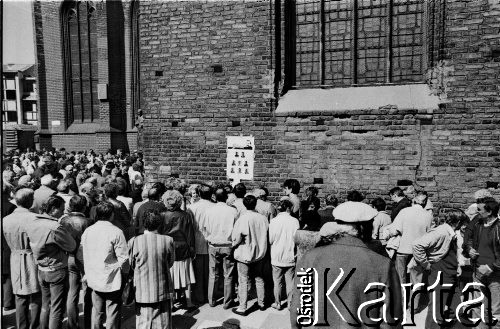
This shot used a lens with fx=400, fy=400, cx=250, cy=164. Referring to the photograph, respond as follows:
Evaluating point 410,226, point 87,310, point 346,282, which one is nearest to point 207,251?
point 87,310

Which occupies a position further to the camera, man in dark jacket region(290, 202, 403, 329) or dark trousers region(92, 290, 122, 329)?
dark trousers region(92, 290, 122, 329)

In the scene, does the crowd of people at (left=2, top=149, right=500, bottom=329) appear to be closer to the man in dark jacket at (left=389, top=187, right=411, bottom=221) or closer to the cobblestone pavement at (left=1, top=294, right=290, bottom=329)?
the man in dark jacket at (left=389, top=187, right=411, bottom=221)

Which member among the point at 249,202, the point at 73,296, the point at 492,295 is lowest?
the point at 73,296

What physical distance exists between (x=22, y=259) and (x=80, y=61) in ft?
66.2

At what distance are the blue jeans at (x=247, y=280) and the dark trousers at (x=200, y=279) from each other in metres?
0.73

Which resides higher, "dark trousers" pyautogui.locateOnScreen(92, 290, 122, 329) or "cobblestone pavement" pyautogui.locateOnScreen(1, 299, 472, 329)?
"dark trousers" pyautogui.locateOnScreen(92, 290, 122, 329)

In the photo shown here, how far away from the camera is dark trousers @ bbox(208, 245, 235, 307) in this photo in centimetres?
554

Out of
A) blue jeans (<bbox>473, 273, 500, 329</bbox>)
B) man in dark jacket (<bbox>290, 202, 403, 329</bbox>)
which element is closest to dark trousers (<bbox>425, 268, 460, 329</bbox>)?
blue jeans (<bbox>473, 273, 500, 329</bbox>)

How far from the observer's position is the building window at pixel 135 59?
2192 cm

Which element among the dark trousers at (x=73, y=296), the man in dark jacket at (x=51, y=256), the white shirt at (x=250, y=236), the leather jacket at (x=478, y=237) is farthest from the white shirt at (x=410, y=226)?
the man in dark jacket at (x=51, y=256)

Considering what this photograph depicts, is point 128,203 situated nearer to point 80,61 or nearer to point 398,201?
point 398,201

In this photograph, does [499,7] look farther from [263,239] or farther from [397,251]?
[263,239]

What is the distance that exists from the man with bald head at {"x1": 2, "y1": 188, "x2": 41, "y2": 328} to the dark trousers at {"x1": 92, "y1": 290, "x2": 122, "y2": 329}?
2.66 ft

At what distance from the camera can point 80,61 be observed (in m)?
22.2
